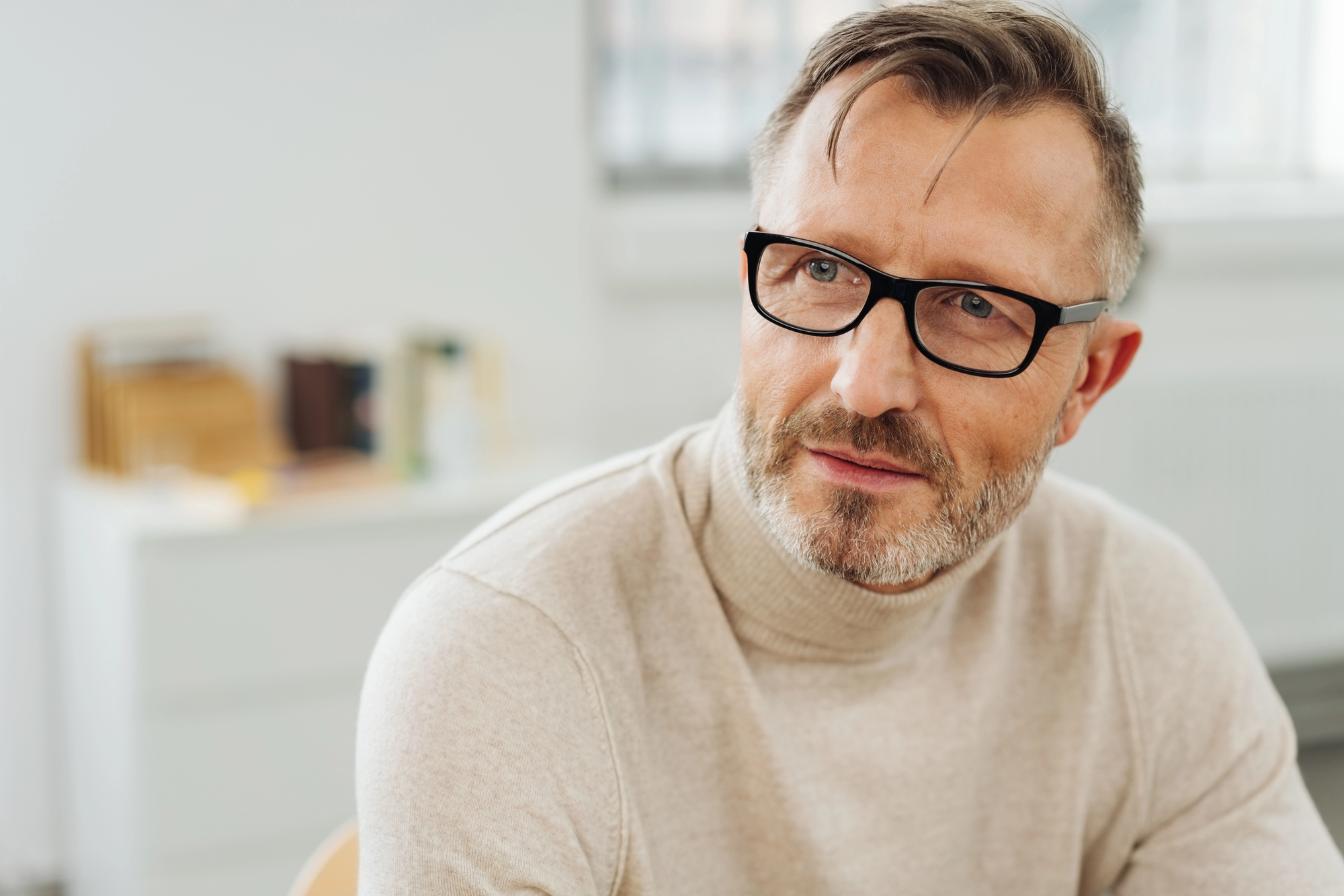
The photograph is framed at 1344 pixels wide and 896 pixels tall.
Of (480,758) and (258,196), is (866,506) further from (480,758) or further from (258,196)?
(258,196)

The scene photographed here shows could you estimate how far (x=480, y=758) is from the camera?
1027 millimetres

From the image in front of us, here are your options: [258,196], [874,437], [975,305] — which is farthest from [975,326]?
[258,196]

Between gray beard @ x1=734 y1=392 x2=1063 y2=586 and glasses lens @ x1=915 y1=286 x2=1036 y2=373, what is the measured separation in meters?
0.07

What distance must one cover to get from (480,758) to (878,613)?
359 mm

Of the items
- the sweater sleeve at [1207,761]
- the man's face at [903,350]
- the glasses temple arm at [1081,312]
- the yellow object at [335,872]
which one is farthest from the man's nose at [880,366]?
the yellow object at [335,872]

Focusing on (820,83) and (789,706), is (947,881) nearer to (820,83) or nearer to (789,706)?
(789,706)

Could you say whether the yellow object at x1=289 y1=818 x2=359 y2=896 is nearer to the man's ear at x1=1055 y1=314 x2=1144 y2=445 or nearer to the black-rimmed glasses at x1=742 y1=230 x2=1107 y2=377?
the black-rimmed glasses at x1=742 y1=230 x2=1107 y2=377

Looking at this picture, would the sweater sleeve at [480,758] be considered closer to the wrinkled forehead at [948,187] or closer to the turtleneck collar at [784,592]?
the turtleneck collar at [784,592]

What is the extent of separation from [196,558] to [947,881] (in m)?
1.42

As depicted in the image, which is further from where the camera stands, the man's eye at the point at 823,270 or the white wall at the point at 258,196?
the white wall at the point at 258,196

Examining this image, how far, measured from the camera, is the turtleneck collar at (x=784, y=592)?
3.82ft

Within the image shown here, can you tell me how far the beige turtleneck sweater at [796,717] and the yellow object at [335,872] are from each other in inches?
9.3

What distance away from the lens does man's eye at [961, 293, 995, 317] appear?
106 cm

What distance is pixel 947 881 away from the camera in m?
1.22
